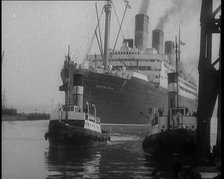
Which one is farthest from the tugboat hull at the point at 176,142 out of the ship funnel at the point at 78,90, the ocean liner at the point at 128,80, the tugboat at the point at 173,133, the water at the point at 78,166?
the ocean liner at the point at 128,80

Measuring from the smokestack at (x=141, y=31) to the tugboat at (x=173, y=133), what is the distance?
35405mm

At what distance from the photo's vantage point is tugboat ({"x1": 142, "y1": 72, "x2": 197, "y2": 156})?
19188mm

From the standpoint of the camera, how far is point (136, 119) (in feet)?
167

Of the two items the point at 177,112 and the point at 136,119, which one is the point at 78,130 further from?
the point at 136,119

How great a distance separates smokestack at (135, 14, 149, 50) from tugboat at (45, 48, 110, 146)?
3197 centimetres

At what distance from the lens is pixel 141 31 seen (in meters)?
58.2

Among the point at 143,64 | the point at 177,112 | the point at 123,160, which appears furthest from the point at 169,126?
the point at 143,64

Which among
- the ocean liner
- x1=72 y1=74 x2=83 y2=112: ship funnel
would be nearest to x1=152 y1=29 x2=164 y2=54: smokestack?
the ocean liner

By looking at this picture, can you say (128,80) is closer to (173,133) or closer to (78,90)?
(78,90)

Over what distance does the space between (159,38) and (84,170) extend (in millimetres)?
51166

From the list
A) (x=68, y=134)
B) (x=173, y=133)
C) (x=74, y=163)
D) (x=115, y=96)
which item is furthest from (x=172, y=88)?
(x=115, y=96)

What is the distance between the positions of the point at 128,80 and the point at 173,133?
95.6 feet

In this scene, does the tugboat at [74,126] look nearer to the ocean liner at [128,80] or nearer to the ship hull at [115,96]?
the ocean liner at [128,80]

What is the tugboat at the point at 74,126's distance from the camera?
24547 mm
